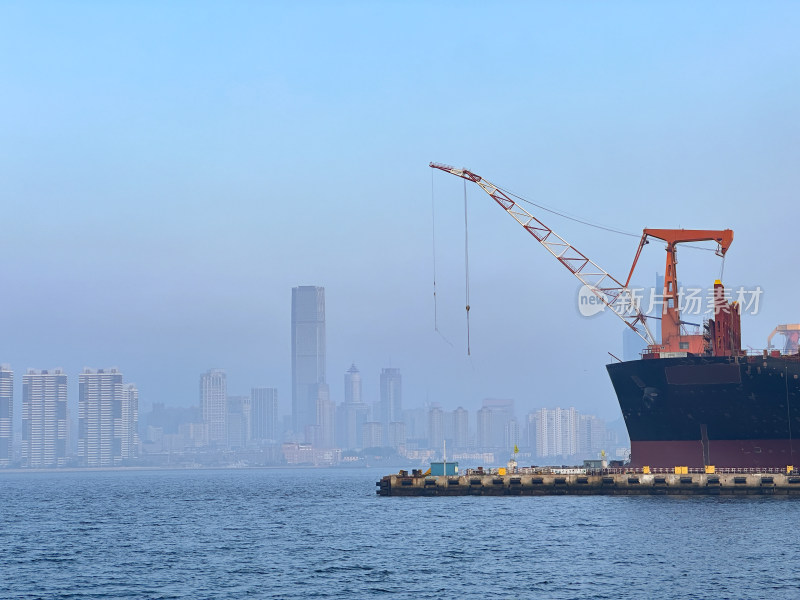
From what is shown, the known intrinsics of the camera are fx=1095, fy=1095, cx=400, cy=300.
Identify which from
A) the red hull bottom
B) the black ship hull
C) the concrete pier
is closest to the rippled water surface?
the concrete pier

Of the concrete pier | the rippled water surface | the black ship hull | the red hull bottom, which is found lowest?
the rippled water surface

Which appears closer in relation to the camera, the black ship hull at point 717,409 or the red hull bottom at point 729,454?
the black ship hull at point 717,409

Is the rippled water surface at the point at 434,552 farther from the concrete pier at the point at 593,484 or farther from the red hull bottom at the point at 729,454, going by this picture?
the red hull bottom at the point at 729,454

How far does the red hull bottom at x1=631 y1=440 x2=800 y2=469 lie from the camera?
112 metres

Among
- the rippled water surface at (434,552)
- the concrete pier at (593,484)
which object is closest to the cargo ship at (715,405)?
the concrete pier at (593,484)

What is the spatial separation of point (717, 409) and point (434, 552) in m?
46.0

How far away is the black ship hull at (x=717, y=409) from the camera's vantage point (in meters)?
109

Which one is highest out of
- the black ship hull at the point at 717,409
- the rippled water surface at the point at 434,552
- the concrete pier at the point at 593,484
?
the black ship hull at the point at 717,409

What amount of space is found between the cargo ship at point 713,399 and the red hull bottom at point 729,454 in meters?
0.10

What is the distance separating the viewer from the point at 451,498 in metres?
125

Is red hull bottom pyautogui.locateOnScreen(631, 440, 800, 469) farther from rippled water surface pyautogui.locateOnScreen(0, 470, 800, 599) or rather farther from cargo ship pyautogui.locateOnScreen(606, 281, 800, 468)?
rippled water surface pyautogui.locateOnScreen(0, 470, 800, 599)

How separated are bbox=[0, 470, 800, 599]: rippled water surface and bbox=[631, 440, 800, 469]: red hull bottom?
7352 mm

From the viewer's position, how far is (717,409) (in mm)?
111562

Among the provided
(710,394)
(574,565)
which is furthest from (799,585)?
(710,394)
